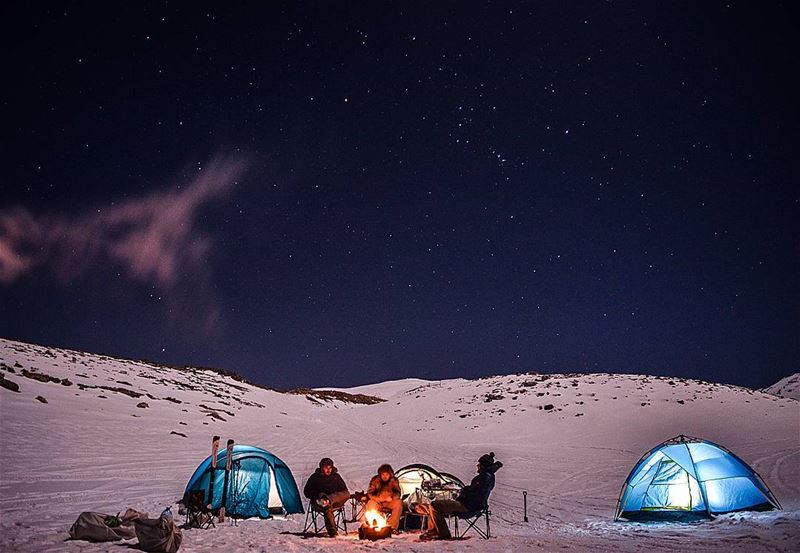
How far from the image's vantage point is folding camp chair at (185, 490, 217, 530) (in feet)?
30.8

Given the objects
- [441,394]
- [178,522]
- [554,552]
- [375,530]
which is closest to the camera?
[554,552]

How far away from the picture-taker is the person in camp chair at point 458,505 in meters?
9.10

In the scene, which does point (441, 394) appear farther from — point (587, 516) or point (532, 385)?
point (587, 516)

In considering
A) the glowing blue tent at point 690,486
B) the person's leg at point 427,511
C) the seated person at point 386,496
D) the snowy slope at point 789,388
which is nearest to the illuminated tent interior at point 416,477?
the seated person at point 386,496

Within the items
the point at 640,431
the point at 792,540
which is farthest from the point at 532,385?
the point at 792,540

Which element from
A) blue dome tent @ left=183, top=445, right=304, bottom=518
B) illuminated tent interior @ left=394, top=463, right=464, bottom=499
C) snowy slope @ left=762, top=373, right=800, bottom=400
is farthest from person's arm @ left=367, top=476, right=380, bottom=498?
snowy slope @ left=762, top=373, right=800, bottom=400

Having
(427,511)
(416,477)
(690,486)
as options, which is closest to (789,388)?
(690,486)

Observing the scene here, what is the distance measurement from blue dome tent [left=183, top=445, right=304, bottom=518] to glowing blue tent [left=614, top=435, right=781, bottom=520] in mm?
7305

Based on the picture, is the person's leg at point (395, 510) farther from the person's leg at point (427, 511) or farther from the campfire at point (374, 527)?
the person's leg at point (427, 511)

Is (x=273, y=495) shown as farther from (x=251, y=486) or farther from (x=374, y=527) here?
(x=374, y=527)

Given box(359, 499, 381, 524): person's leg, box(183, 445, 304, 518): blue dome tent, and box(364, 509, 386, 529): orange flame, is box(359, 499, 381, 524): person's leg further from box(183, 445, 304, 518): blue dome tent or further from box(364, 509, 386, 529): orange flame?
box(183, 445, 304, 518): blue dome tent

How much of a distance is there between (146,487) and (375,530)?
7393 mm

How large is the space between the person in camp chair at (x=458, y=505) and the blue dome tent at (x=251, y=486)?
3.86 m

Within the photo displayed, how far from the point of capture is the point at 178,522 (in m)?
10.1
